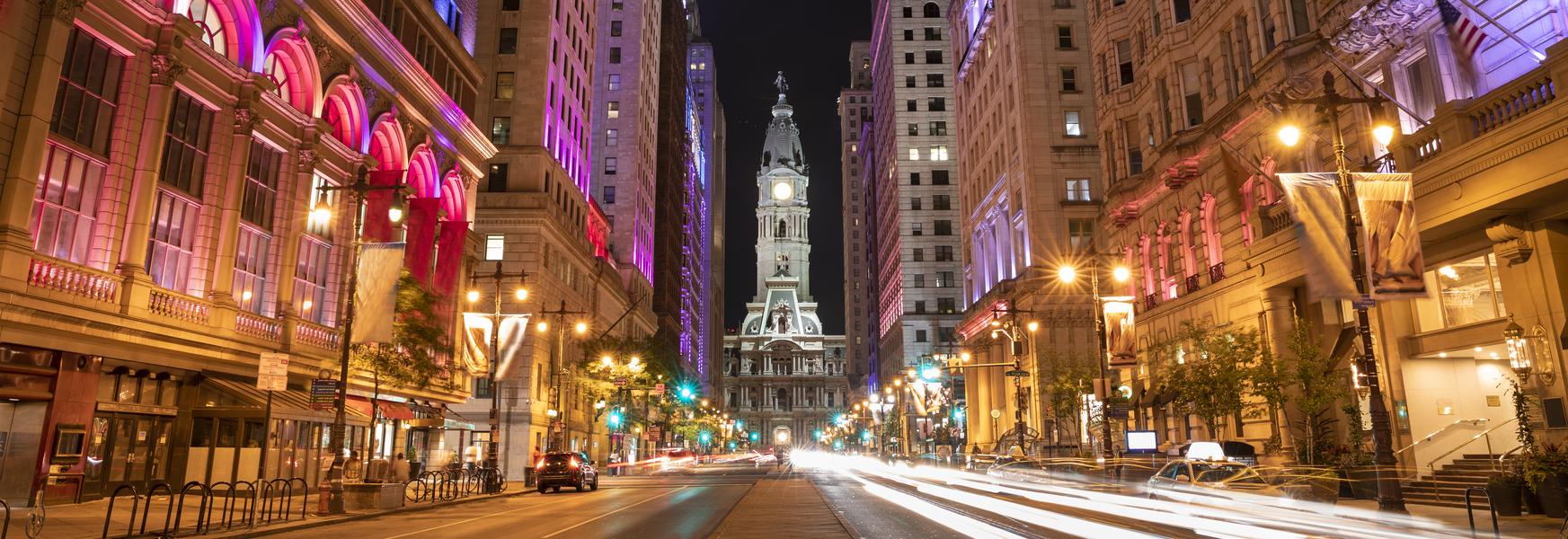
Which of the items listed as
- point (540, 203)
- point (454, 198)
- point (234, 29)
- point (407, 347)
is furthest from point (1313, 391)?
point (540, 203)

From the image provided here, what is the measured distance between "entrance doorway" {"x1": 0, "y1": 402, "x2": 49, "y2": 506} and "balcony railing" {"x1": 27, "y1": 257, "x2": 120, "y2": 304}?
2982 mm

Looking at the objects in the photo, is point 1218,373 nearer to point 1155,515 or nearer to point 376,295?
point 1155,515

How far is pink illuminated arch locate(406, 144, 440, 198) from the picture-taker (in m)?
44.5

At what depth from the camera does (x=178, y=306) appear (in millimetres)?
27109

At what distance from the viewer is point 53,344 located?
75.8 ft

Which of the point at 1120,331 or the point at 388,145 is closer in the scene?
the point at 1120,331

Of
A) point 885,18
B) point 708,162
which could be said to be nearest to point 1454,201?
point 885,18

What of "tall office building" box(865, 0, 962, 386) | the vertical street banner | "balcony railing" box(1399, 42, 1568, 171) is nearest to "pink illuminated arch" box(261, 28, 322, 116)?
the vertical street banner

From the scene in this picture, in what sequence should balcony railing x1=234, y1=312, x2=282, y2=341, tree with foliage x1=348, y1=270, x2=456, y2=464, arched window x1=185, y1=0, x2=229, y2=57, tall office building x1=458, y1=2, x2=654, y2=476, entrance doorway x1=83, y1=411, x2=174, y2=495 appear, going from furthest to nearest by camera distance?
tall office building x1=458, y1=2, x2=654, y2=476, tree with foliage x1=348, y1=270, x2=456, y2=464, balcony railing x1=234, y1=312, x2=282, y2=341, arched window x1=185, y1=0, x2=229, y2=57, entrance doorway x1=83, y1=411, x2=174, y2=495

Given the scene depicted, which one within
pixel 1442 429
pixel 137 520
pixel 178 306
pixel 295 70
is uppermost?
pixel 295 70

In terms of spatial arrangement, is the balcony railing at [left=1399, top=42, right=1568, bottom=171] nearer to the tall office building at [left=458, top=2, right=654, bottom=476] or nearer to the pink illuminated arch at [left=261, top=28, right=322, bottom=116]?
the pink illuminated arch at [left=261, top=28, right=322, bottom=116]

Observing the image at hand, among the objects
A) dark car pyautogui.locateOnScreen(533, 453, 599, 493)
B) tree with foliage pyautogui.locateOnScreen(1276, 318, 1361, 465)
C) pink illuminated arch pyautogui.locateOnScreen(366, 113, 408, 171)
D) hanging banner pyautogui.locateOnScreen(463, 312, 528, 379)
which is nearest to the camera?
tree with foliage pyautogui.locateOnScreen(1276, 318, 1361, 465)

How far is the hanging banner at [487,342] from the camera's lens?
35719mm

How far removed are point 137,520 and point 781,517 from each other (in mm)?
13980
